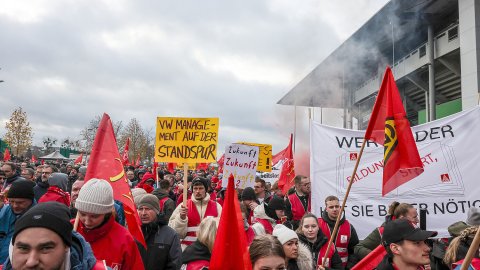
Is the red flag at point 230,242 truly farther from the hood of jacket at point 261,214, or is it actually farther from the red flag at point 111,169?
the hood of jacket at point 261,214

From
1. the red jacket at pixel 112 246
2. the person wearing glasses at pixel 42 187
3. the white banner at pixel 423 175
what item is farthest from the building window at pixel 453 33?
the red jacket at pixel 112 246

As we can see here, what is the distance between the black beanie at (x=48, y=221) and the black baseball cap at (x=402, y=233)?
2475 mm

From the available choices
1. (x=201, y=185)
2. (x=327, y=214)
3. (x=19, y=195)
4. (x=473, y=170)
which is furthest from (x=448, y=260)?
(x=19, y=195)

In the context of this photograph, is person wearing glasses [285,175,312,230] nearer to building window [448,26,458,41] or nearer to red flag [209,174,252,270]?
red flag [209,174,252,270]

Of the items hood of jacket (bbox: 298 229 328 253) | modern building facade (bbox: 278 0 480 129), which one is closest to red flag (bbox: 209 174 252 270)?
hood of jacket (bbox: 298 229 328 253)

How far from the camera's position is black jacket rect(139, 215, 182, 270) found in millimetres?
3922

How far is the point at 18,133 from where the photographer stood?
148ft

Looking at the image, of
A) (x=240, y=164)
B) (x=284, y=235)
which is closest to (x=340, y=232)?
(x=284, y=235)

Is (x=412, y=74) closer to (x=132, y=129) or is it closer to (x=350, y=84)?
(x=350, y=84)

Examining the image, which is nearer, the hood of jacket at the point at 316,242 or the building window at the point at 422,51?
the hood of jacket at the point at 316,242

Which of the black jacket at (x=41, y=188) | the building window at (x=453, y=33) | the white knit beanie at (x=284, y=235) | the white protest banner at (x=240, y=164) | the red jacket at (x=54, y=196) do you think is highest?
the building window at (x=453, y=33)

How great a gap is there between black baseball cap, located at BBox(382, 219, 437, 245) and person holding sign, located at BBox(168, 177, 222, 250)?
2837mm

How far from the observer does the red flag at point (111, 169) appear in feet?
12.2

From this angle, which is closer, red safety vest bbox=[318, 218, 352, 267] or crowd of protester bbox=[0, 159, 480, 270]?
crowd of protester bbox=[0, 159, 480, 270]
